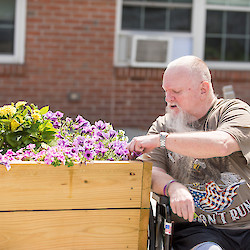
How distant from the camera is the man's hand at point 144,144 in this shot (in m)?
2.25

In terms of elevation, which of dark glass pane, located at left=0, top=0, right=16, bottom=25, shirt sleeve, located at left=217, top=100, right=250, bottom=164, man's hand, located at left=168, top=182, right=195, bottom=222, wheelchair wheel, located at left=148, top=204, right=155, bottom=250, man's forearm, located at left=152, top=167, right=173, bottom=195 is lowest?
wheelchair wheel, located at left=148, top=204, right=155, bottom=250

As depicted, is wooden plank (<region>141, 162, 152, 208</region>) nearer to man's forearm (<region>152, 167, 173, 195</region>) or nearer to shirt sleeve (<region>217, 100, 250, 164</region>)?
man's forearm (<region>152, 167, 173, 195</region>)

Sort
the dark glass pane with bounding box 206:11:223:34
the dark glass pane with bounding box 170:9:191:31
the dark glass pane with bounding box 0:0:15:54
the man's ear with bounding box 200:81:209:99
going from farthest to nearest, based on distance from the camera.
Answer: the dark glass pane with bounding box 206:11:223:34, the dark glass pane with bounding box 170:9:191:31, the dark glass pane with bounding box 0:0:15:54, the man's ear with bounding box 200:81:209:99

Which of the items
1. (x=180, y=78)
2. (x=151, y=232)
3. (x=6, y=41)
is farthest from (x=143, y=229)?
(x=6, y=41)

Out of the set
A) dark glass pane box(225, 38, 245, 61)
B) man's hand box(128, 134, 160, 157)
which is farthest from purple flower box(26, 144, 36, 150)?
dark glass pane box(225, 38, 245, 61)

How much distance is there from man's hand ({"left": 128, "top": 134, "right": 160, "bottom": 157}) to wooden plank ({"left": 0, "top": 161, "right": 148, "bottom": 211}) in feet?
0.40

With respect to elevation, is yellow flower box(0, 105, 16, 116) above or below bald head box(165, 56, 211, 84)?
below

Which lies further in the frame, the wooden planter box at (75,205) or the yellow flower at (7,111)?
the yellow flower at (7,111)

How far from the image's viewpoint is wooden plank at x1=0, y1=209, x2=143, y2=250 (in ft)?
6.83

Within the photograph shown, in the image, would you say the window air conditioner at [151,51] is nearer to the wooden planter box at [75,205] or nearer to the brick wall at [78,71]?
the brick wall at [78,71]

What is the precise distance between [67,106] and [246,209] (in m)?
5.07

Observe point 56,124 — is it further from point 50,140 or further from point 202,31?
point 202,31

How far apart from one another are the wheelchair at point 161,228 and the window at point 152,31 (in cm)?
516

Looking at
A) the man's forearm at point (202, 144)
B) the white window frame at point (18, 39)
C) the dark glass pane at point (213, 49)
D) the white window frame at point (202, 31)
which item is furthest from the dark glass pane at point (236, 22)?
the man's forearm at point (202, 144)
